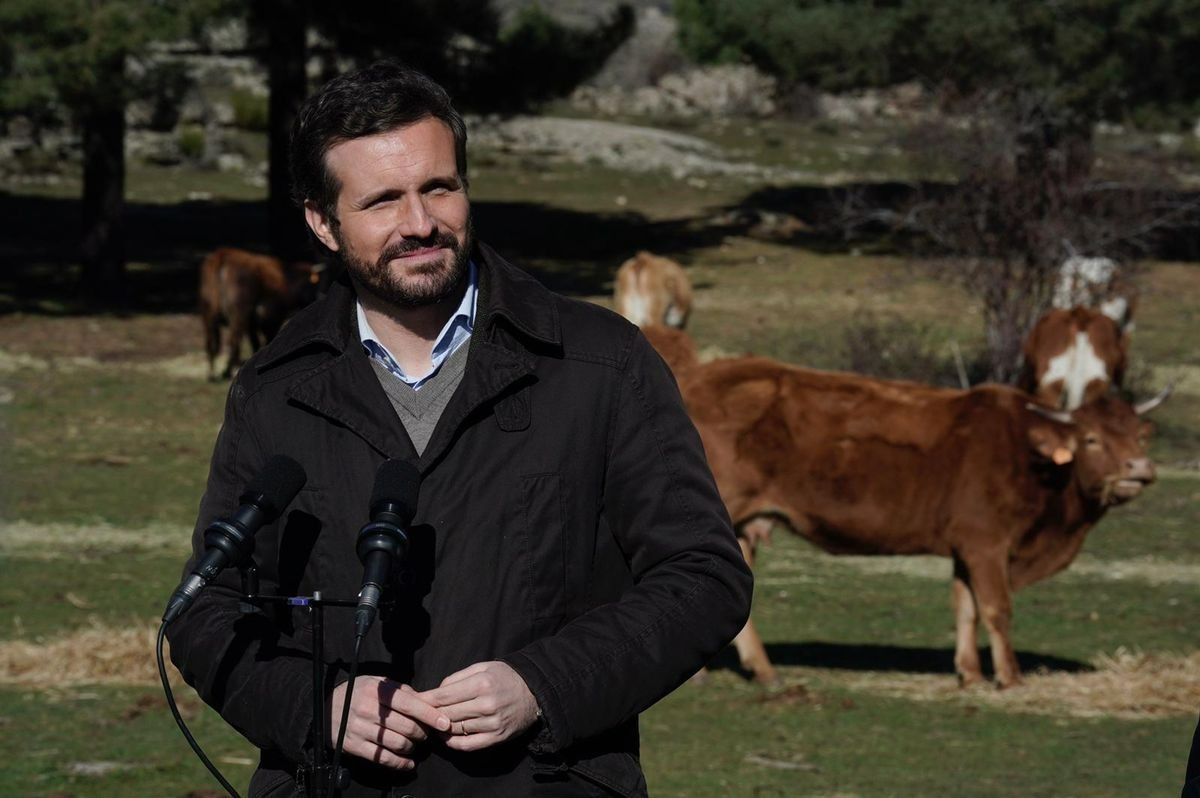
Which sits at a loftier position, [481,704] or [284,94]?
[481,704]

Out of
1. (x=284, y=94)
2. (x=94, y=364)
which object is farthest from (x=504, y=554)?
(x=284, y=94)

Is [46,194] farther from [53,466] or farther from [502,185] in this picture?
[53,466]

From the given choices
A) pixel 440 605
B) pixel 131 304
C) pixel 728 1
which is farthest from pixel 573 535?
pixel 728 1

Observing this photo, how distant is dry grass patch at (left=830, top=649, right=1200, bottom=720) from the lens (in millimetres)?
9492

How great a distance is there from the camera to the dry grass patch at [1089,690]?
9.49 metres

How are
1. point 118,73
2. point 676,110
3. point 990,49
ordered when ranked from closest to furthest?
point 118,73 < point 990,49 < point 676,110

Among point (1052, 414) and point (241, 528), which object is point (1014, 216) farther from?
point (241, 528)

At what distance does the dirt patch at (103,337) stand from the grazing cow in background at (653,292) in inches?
206

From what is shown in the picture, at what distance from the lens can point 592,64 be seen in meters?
33.5

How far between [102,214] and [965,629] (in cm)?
2052

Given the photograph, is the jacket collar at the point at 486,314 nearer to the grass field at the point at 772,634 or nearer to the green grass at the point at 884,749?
Result: the grass field at the point at 772,634

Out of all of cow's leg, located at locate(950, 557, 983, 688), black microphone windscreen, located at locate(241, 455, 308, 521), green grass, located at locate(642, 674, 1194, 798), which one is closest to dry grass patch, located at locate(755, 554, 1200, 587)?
cow's leg, located at locate(950, 557, 983, 688)

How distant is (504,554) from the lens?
3469 millimetres

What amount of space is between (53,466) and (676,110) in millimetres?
47975
